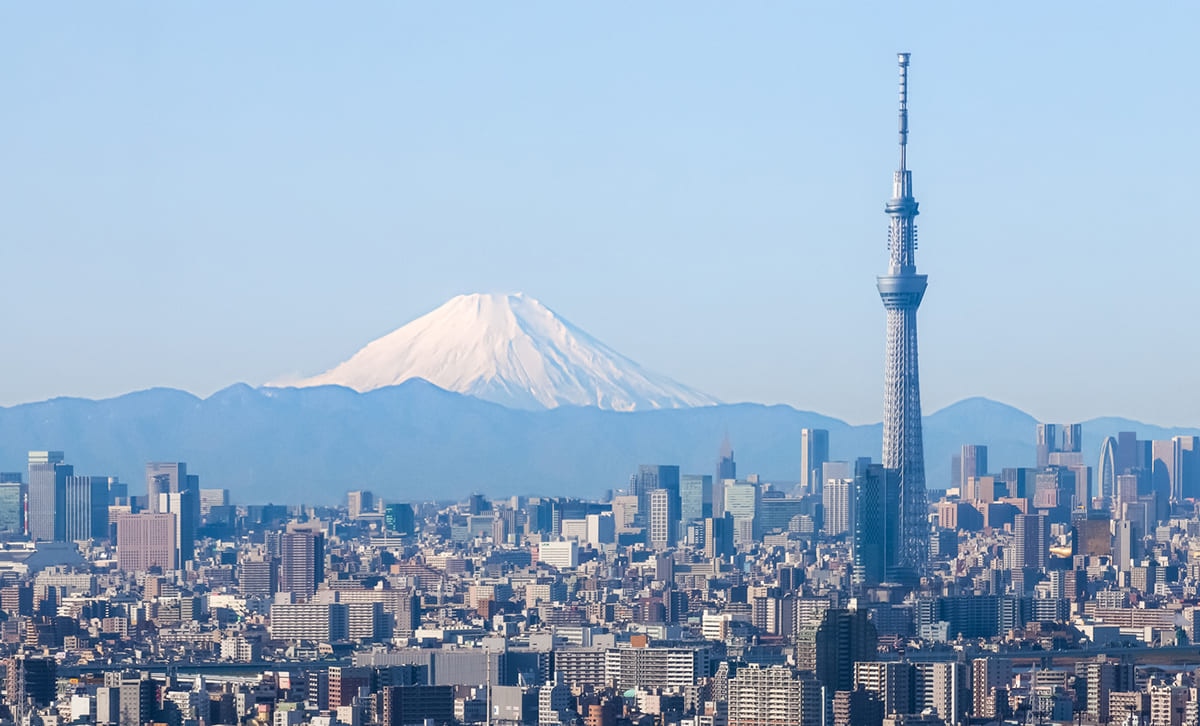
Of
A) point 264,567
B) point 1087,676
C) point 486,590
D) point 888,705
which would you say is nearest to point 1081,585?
point 486,590

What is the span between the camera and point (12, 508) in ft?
404

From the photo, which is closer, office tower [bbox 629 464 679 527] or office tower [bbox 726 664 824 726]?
office tower [bbox 726 664 824 726]

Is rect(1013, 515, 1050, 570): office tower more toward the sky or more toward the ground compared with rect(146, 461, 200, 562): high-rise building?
more toward the ground

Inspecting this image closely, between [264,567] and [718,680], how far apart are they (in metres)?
44.2

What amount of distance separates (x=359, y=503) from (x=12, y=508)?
73.1 feet

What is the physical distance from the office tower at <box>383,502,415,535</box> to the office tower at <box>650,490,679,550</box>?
28.1ft

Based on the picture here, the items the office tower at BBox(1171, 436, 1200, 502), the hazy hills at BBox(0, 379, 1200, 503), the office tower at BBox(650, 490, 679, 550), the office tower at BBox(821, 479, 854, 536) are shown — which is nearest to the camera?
the office tower at BBox(821, 479, 854, 536)

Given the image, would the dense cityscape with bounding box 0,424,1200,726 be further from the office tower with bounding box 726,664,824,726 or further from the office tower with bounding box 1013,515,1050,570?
the office tower with bounding box 1013,515,1050,570

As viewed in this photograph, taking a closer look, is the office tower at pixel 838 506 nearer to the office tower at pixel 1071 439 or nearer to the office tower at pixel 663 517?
the office tower at pixel 663 517

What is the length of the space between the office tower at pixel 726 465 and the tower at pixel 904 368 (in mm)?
46779

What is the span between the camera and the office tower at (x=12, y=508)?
120938mm

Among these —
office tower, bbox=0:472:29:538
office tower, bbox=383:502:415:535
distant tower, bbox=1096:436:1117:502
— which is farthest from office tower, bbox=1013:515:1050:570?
office tower, bbox=0:472:29:538

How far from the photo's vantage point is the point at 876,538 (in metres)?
96.0

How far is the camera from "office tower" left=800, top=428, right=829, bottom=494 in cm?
14350
